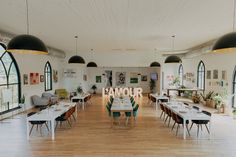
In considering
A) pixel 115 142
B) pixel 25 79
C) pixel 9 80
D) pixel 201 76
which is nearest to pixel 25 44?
pixel 115 142

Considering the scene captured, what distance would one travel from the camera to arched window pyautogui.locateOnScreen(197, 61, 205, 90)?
42.9 feet

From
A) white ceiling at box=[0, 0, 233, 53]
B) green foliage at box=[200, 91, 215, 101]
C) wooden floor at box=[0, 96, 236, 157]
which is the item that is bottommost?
wooden floor at box=[0, 96, 236, 157]

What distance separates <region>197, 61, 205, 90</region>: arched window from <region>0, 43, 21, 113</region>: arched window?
39.3 feet

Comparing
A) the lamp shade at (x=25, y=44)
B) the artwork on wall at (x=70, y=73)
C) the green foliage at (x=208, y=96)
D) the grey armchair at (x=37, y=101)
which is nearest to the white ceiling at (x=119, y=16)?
the lamp shade at (x=25, y=44)

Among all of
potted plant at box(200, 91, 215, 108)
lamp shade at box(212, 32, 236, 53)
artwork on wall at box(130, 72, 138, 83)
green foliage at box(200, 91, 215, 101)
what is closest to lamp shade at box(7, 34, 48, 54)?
lamp shade at box(212, 32, 236, 53)

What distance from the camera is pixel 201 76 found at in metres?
13.6

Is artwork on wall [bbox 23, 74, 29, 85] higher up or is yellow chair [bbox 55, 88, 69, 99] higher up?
artwork on wall [bbox 23, 74, 29, 85]

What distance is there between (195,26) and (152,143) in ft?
15.3

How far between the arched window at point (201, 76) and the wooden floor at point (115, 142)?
6.16m

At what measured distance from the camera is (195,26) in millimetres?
6965

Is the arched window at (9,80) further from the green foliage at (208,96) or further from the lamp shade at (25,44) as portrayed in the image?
the green foliage at (208,96)

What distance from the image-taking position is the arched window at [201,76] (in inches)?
515

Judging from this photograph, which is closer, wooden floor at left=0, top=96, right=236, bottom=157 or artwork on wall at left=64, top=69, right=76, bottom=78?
wooden floor at left=0, top=96, right=236, bottom=157

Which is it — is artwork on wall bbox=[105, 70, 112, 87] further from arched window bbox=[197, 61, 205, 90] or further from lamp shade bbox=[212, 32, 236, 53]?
lamp shade bbox=[212, 32, 236, 53]
